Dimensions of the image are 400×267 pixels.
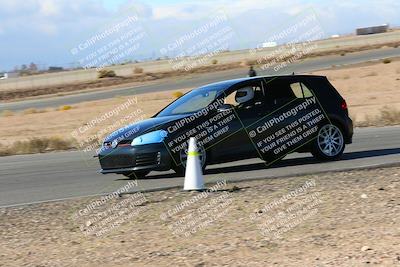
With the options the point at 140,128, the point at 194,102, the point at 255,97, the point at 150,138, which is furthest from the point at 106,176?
the point at 255,97

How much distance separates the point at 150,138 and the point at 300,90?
10.7 feet

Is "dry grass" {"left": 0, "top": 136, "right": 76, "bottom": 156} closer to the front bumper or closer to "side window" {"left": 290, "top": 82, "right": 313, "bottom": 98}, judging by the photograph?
the front bumper

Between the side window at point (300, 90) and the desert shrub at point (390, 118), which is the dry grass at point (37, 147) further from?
the desert shrub at point (390, 118)

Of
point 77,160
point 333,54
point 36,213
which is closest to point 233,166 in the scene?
point 77,160

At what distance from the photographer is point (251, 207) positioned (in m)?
9.72

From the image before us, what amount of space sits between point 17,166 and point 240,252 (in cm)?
1042

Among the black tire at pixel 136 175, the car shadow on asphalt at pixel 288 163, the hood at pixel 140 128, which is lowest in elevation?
the car shadow on asphalt at pixel 288 163

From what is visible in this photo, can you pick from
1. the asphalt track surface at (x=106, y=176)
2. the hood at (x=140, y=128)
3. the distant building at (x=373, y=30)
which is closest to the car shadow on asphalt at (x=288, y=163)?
the asphalt track surface at (x=106, y=176)

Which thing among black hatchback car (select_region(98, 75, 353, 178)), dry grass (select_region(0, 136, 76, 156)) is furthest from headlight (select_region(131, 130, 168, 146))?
dry grass (select_region(0, 136, 76, 156))

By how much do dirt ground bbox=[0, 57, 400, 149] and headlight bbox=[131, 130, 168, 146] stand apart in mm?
10970

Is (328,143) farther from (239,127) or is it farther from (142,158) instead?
(142,158)

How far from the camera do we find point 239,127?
13445 mm

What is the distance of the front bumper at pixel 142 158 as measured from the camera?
41.5 ft

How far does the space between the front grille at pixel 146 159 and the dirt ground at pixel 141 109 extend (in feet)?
36.1
